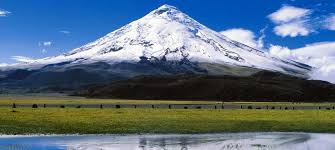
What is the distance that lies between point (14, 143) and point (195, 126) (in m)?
23.5

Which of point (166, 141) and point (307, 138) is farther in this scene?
point (307, 138)

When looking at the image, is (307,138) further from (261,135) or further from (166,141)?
(166,141)

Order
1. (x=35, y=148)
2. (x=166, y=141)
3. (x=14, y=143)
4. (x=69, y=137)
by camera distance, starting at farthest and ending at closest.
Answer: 1. (x=69, y=137)
2. (x=166, y=141)
3. (x=14, y=143)
4. (x=35, y=148)

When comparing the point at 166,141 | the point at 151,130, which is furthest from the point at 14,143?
the point at 151,130

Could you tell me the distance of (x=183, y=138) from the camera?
48656mm

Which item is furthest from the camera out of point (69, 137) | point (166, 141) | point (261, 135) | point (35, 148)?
point (261, 135)

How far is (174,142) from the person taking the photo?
4494 cm

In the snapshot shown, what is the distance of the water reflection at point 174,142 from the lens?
40875mm

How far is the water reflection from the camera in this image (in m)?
40.9

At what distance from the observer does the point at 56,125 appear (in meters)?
59.9

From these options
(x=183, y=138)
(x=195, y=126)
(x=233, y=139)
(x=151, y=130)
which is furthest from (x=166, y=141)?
(x=195, y=126)

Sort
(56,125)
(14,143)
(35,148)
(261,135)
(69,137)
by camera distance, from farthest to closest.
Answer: (56,125), (261,135), (69,137), (14,143), (35,148)

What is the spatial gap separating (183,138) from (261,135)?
28.5 feet

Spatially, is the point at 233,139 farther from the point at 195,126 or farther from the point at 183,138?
the point at 195,126
